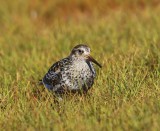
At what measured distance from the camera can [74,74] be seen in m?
7.39

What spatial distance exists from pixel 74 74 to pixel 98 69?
0.95 meters

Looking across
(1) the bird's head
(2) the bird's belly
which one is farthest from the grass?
(1) the bird's head

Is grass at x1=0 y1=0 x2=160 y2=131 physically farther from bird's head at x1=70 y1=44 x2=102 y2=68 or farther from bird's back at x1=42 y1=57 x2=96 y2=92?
bird's head at x1=70 y1=44 x2=102 y2=68

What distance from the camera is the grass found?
5.95m

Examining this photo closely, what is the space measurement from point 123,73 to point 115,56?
1603 millimetres

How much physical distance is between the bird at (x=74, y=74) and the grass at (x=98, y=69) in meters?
0.14

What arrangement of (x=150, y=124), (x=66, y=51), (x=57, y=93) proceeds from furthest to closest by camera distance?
(x=66, y=51) < (x=57, y=93) < (x=150, y=124)

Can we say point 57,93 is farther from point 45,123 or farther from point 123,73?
point 45,123

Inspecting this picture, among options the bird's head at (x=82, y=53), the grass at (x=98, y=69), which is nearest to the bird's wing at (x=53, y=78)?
the grass at (x=98, y=69)

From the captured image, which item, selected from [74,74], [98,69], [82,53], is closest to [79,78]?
[74,74]

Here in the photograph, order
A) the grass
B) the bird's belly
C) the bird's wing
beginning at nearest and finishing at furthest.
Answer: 1. the grass
2. the bird's belly
3. the bird's wing

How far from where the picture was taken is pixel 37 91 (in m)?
7.98

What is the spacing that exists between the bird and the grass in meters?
0.14

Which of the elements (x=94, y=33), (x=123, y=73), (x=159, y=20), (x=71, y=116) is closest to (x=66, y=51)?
(x=94, y=33)
